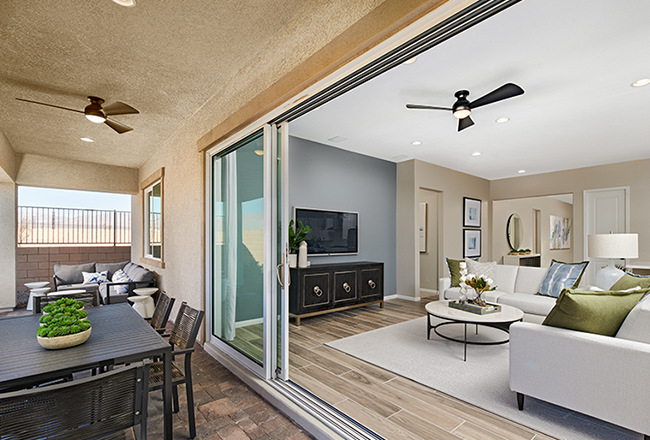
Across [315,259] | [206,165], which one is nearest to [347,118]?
[206,165]

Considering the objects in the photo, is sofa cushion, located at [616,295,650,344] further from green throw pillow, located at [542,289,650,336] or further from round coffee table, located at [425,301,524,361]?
round coffee table, located at [425,301,524,361]

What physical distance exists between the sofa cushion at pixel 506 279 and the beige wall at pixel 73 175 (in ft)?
22.3

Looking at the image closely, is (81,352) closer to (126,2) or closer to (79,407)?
(79,407)

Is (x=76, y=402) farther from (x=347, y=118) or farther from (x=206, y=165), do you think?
(x=347, y=118)

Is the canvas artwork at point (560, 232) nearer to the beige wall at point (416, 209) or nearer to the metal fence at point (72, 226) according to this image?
the beige wall at point (416, 209)

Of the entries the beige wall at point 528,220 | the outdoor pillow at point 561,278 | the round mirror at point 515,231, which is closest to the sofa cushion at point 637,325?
the outdoor pillow at point 561,278

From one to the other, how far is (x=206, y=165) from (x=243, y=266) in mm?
1216

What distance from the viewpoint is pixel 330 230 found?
528 cm

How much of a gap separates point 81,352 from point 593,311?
113 inches

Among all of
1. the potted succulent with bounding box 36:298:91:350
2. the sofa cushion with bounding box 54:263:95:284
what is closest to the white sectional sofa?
the potted succulent with bounding box 36:298:91:350

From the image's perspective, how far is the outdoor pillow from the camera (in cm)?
428

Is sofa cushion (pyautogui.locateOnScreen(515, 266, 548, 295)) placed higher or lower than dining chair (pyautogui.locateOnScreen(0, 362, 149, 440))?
lower

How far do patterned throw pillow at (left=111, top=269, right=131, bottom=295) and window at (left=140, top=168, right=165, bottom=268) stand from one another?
1.34 feet

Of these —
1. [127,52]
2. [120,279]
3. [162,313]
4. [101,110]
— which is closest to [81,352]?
[162,313]
